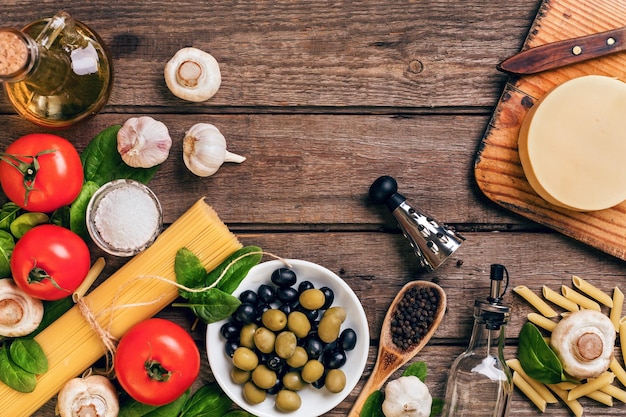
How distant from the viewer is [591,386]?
122 centimetres

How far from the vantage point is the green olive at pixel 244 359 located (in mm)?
1145

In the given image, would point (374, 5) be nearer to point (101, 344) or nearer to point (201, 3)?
point (201, 3)

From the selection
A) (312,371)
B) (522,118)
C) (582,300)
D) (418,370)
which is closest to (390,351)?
(418,370)

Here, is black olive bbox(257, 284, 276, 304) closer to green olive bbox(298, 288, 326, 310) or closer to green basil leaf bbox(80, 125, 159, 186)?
green olive bbox(298, 288, 326, 310)

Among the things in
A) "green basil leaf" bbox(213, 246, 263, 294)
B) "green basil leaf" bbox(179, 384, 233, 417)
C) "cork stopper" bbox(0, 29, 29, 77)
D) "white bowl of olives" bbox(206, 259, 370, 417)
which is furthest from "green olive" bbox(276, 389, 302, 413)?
"cork stopper" bbox(0, 29, 29, 77)

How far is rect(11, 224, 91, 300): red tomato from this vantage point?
1070mm

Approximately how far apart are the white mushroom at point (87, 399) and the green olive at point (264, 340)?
29 centimetres

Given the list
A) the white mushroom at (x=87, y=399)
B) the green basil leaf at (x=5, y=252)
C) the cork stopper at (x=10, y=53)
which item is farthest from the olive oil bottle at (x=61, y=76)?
the white mushroom at (x=87, y=399)

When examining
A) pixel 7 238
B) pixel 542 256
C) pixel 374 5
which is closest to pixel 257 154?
pixel 374 5

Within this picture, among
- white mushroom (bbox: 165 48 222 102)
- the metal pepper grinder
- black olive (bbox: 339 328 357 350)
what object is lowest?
black olive (bbox: 339 328 357 350)

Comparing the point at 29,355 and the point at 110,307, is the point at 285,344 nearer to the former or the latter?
the point at 110,307

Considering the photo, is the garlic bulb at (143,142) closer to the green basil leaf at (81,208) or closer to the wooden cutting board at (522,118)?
the green basil leaf at (81,208)

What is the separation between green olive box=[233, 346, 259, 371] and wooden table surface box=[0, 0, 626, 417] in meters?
0.11

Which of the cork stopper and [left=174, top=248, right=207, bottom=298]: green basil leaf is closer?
the cork stopper
